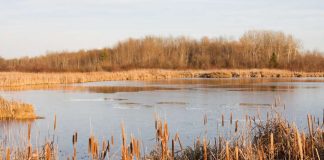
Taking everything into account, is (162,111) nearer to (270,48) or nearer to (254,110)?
(254,110)

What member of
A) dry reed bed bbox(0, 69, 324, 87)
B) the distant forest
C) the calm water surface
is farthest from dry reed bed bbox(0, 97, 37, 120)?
the distant forest

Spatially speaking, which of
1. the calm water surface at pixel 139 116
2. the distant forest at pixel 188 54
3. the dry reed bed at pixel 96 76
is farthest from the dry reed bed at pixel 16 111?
the distant forest at pixel 188 54

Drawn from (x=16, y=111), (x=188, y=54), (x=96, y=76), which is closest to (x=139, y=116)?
(x=16, y=111)

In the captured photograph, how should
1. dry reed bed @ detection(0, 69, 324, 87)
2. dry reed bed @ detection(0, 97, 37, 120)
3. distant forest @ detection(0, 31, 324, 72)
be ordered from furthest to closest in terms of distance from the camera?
distant forest @ detection(0, 31, 324, 72) < dry reed bed @ detection(0, 69, 324, 87) < dry reed bed @ detection(0, 97, 37, 120)

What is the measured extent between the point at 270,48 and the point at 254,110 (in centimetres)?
4258

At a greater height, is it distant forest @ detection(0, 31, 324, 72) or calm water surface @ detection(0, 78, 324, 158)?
distant forest @ detection(0, 31, 324, 72)

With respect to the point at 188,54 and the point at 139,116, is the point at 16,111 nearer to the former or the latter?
the point at 139,116

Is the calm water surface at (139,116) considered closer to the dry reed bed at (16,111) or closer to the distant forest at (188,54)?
the dry reed bed at (16,111)

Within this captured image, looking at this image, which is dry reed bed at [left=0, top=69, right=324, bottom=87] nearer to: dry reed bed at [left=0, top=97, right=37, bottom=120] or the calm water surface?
the calm water surface

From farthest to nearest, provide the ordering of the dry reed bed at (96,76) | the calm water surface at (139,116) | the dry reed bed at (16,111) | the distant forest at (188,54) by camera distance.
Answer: the distant forest at (188,54)
the dry reed bed at (96,76)
the dry reed bed at (16,111)
the calm water surface at (139,116)

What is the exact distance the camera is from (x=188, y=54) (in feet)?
178

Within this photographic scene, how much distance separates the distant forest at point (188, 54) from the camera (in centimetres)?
4903

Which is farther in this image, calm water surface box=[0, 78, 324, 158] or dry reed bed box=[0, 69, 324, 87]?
dry reed bed box=[0, 69, 324, 87]

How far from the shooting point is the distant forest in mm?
49031
